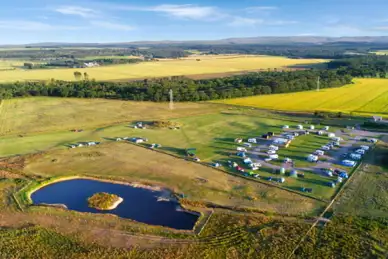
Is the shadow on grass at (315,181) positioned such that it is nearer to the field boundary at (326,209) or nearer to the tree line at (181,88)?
the field boundary at (326,209)

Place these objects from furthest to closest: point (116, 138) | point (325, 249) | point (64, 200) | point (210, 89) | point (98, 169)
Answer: point (210, 89) → point (116, 138) → point (98, 169) → point (64, 200) → point (325, 249)

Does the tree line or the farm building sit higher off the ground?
the tree line

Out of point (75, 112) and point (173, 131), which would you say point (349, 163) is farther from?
point (75, 112)

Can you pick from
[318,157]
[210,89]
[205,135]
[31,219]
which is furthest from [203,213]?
[210,89]

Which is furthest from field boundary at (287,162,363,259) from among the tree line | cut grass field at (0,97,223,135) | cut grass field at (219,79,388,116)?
the tree line

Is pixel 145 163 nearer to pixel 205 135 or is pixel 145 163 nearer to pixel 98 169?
pixel 98 169

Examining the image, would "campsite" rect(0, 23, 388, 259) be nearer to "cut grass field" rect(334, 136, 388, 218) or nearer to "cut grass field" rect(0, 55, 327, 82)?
"cut grass field" rect(334, 136, 388, 218)
